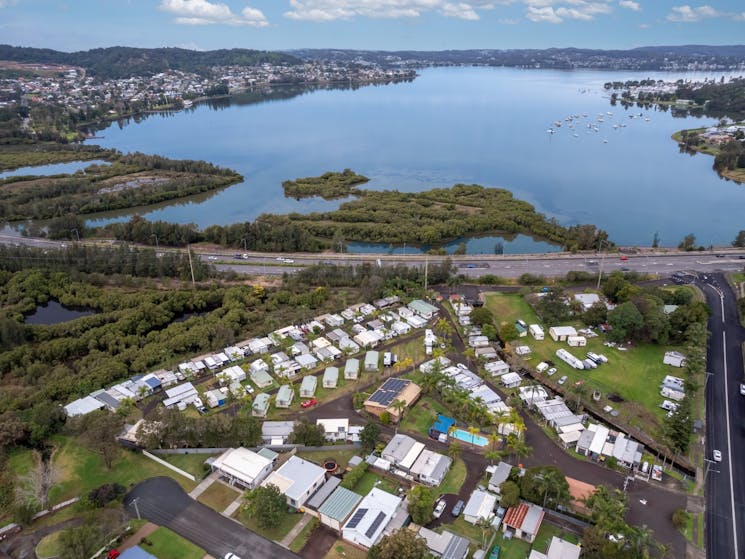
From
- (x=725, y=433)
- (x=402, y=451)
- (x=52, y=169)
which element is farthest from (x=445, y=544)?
(x=52, y=169)

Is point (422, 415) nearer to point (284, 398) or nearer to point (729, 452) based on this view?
point (284, 398)

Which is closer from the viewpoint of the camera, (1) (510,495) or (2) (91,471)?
(1) (510,495)

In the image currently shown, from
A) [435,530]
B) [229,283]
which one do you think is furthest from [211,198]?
[435,530]

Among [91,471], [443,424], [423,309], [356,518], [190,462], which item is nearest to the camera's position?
[356,518]

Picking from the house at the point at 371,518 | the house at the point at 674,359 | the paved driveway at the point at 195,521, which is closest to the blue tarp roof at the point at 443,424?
the house at the point at 371,518

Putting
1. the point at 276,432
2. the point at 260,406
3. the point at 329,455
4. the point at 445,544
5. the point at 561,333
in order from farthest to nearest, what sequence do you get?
the point at 561,333 → the point at 260,406 → the point at 276,432 → the point at 329,455 → the point at 445,544

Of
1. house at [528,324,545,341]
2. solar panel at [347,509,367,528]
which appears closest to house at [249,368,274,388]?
solar panel at [347,509,367,528]

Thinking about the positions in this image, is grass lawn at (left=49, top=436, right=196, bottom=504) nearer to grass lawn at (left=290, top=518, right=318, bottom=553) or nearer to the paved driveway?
the paved driveway

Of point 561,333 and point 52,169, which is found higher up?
point 52,169

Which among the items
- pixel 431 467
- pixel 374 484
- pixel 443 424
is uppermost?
pixel 443 424
